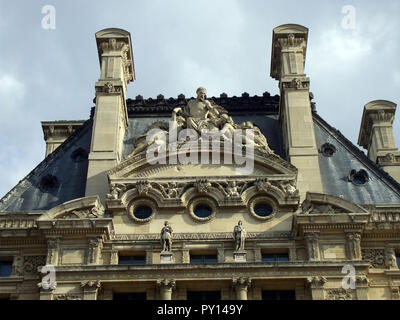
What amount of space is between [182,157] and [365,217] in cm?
785

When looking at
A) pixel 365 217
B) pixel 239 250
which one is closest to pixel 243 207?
pixel 239 250

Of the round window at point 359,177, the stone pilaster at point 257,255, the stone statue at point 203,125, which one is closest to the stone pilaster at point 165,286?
the stone pilaster at point 257,255

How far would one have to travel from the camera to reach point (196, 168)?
34469 millimetres

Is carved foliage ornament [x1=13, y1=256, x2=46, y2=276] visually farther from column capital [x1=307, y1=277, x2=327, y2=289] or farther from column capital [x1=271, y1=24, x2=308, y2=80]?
column capital [x1=271, y1=24, x2=308, y2=80]

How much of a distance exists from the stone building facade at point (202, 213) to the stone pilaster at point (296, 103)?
2.1 inches

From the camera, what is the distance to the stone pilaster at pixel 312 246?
31297 mm

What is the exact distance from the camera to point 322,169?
120 feet

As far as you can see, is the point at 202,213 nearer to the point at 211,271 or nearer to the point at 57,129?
the point at 211,271

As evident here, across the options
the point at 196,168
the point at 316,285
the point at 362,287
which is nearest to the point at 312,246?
the point at 316,285

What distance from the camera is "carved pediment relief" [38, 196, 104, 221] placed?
32.3 m

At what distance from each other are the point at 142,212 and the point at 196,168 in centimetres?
291

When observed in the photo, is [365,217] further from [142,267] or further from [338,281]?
[142,267]
